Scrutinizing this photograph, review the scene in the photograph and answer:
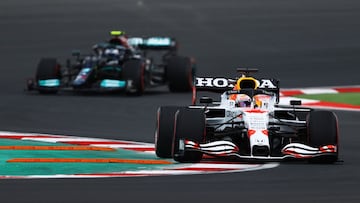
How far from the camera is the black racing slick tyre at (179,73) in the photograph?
2734cm

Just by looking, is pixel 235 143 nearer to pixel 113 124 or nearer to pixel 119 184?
Answer: pixel 119 184

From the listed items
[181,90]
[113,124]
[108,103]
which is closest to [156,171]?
[113,124]

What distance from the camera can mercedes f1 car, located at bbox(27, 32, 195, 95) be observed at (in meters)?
Answer: 26.4

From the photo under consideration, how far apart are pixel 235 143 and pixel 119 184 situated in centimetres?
304

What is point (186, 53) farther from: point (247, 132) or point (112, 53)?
point (247, 132)

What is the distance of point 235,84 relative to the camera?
58.2 feet

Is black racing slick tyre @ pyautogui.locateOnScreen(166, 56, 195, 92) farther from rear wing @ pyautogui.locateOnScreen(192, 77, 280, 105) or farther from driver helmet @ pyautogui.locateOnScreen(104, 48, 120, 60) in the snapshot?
rear wing @ pyautogui.locateOnScreen(192, 77, 280, 105)

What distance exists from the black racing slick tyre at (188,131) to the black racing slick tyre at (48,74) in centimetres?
1081

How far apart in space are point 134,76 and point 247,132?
1046cm

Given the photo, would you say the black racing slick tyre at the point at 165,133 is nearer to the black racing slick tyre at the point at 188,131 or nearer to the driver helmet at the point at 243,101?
the black racing slick tyre at the point at 188,131

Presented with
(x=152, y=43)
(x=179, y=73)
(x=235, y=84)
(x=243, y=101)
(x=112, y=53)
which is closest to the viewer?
(x=243, y=101)

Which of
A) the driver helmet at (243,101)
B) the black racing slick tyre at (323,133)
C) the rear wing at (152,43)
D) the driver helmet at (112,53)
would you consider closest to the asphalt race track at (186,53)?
the black racing slick tyre at (323,133)

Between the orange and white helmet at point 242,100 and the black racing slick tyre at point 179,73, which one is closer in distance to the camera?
A: the orange and white helmet at point 242,100

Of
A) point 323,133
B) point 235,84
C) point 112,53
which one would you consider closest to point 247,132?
point 323,133
